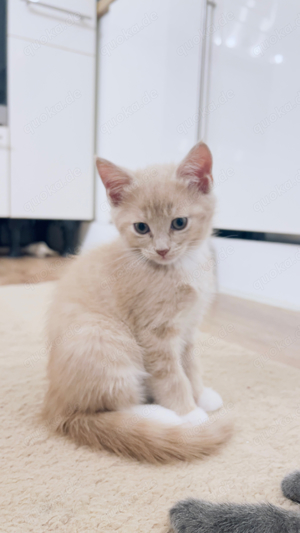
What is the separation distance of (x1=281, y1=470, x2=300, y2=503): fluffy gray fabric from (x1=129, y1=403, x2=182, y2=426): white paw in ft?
0.77

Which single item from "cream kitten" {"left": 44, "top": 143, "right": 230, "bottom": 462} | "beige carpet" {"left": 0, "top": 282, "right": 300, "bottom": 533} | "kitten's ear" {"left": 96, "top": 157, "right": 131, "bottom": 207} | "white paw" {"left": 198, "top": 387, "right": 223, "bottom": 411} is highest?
"kitten's ear" {"left": 96, "top": 157, "right": 131, "bottom": 207}

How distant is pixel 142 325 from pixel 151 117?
6.13 feet

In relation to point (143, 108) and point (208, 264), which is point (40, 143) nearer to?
point (143, 108)

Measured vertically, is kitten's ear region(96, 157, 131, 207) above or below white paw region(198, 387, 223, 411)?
above

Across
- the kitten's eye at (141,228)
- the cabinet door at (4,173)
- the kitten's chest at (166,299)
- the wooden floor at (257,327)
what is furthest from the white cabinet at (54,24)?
the kitten's chest at (166,299)

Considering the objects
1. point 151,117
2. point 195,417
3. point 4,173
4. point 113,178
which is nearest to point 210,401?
point 195,417

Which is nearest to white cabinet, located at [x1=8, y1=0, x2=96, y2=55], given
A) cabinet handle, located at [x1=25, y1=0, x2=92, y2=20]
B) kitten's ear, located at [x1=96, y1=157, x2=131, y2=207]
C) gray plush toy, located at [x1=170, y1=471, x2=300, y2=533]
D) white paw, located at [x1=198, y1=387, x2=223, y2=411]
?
cabinet handle, located at [x1=25, y1=0, x2=92, y2=20]

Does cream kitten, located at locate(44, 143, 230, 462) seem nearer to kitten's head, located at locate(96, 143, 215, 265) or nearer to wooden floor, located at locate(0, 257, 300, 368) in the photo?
kitten's head, located at locate(96, 143, 215, 265)

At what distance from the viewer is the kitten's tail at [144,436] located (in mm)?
724

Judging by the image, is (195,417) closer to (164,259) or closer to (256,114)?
(164,259)

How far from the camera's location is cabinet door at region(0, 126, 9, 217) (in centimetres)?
271

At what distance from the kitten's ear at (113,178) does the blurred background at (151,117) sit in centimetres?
24

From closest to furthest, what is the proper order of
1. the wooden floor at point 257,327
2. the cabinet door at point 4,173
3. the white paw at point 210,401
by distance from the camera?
1. the white paw at point 210,401
2. the wooden floor at point 257,327
3. the cabinet door at point 4,173

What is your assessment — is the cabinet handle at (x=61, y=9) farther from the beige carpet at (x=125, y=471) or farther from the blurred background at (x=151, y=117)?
the beige carpet at (x=125, y=471)
